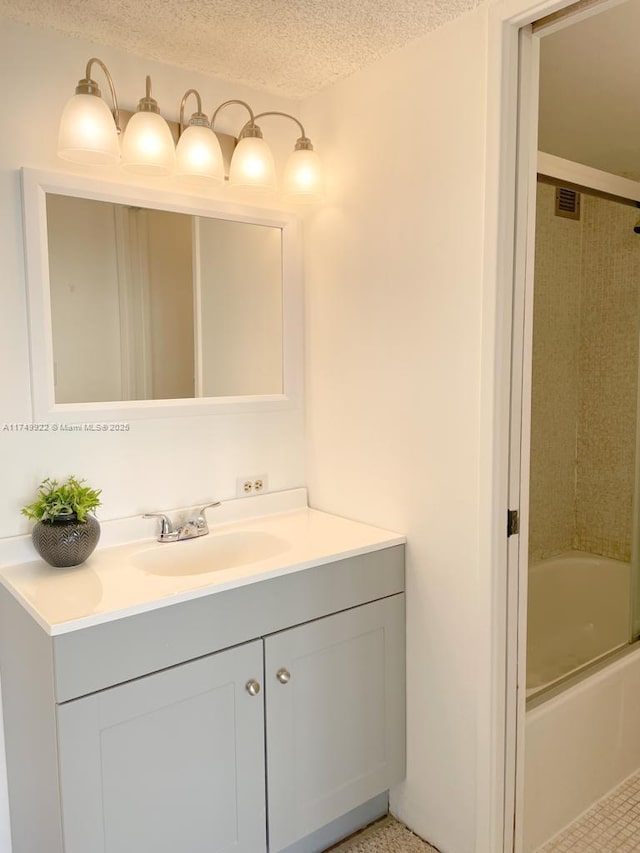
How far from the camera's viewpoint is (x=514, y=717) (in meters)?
1.71

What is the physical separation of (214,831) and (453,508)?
0.98m

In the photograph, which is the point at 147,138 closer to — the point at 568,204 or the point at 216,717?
the point at 216,717

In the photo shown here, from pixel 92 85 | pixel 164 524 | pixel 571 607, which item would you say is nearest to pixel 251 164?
pixel 92 85

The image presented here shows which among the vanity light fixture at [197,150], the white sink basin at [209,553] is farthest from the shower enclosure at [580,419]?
the vanity light fixture at [197,150]

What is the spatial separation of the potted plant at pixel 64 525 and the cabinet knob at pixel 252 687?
52 centimetres

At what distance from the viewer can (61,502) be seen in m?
1.64

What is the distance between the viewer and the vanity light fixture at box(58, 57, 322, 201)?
1593 mm

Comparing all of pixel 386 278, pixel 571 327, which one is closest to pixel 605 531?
pixel 571 327

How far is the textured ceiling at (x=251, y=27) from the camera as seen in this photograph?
1566 mm

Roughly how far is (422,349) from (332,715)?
1024 mm

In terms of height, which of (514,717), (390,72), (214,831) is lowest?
(214,831)

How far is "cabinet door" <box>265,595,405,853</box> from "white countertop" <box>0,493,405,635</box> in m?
0.18

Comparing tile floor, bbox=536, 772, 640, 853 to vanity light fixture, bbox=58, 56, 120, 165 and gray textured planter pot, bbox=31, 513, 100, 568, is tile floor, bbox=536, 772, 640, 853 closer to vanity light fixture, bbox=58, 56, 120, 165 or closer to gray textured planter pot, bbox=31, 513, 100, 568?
gray textured planter pot, bbox=31, 513, 100, 568

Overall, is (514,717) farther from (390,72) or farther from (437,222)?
(390,72)
